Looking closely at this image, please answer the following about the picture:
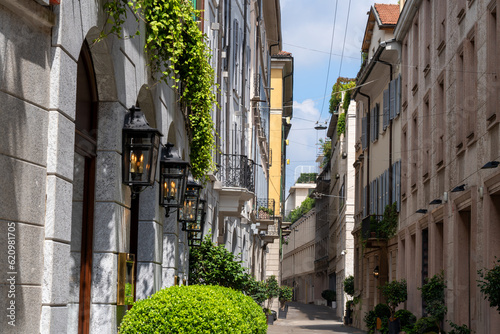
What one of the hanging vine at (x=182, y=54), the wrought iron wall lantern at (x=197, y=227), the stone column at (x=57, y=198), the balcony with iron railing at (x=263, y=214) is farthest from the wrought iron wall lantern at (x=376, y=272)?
the stone column at (x=57, y=198)

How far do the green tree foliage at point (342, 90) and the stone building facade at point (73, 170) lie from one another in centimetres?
3085

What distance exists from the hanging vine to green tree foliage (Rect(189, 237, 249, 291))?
2.69 metres

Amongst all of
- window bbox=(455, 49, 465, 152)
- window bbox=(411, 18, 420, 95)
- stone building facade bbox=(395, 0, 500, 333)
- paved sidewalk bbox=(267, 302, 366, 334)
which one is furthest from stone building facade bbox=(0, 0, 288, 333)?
paved sidewalk bbox=(267, 302, 366, 334)

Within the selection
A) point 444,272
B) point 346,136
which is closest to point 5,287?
point 444,272

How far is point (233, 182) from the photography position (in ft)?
70.2

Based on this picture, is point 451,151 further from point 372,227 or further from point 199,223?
point 372,227

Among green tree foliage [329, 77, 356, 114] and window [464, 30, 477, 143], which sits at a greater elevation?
green tree foliage [329, 77, 356, 114]

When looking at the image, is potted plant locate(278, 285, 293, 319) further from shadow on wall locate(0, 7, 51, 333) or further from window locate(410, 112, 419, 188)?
shadow on wall locate(0, 7, 51, 333)

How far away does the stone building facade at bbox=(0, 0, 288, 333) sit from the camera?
536 cm

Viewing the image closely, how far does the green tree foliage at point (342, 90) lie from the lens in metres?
45.3

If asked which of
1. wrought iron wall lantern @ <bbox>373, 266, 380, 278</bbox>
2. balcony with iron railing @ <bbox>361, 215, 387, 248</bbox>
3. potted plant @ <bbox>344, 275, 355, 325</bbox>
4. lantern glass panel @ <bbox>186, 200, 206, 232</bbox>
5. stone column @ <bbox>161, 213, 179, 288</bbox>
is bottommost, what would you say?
potted plant @ <bbox>344, 275, 355, 325</bbox>

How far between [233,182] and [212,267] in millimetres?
5522

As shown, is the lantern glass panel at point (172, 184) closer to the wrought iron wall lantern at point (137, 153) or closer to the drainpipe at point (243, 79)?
the wrought iron wall lantern at point (137, 153)

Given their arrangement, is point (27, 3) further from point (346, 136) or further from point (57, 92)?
point (346, 136)
